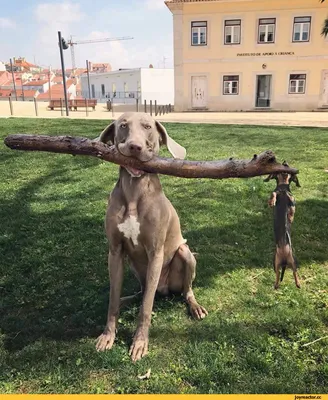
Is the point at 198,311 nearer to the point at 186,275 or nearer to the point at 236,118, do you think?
the point at 186,275

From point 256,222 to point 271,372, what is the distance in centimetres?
292

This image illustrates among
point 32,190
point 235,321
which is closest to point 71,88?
point 32,190

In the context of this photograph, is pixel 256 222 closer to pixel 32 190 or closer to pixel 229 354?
pixel 229 354

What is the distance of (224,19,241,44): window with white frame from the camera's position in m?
A: 27.3

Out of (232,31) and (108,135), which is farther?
(232,31)

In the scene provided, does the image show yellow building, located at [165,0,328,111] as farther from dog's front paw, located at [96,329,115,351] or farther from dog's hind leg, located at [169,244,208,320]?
dog's front paw, located at [96,329,115,351]

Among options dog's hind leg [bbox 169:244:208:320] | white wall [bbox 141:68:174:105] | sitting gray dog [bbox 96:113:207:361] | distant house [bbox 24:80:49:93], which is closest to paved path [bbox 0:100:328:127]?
dog's hind leg [bbox 169:244:208:320]

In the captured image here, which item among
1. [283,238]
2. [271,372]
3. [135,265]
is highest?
[283,238]

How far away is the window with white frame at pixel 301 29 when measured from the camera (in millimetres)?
26609

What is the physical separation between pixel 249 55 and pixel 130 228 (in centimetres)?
2788

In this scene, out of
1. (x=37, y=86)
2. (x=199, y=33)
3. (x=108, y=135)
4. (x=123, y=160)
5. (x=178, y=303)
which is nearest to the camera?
(x=123, y=160)

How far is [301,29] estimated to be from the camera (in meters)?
26.9

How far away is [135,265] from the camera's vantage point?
10.7ft

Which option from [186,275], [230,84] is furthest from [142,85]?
[186,275]
